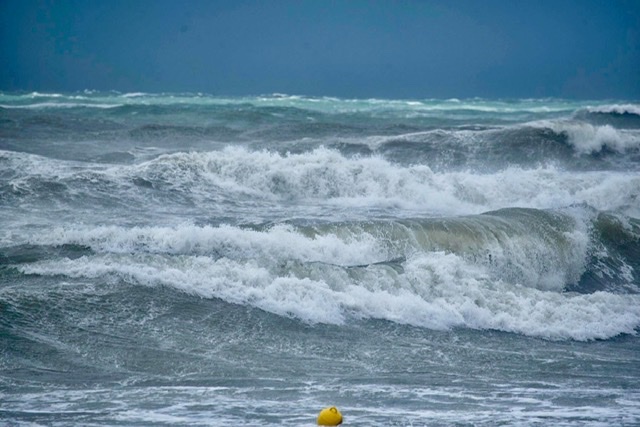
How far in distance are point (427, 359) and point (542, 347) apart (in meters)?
1.47

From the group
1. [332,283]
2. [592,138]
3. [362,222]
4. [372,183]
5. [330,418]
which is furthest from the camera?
[592,138]

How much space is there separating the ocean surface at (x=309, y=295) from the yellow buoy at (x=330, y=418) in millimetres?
939

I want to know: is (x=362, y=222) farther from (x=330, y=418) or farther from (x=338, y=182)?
(x=330, y=418)

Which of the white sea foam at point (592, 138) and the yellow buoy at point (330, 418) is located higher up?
the white sea foam at point (592, 138)

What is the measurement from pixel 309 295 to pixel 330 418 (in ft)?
14.7

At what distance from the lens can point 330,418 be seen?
17.9 feet

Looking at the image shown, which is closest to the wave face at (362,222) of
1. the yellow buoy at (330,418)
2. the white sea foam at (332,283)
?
the white sea foam at (332,283)

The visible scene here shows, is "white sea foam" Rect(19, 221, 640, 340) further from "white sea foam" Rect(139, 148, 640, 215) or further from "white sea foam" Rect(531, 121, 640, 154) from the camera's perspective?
"white sea foam" Rect(531, 121, 640, 154)

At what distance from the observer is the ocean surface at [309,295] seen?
700cm

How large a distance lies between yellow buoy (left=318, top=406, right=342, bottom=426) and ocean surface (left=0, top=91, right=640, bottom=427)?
3.08 feet

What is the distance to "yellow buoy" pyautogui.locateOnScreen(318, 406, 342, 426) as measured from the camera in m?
5.43

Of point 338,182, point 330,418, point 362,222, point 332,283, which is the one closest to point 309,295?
point 332,283

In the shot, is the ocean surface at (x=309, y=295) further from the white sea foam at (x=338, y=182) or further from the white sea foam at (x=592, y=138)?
the white sea foam at (x=592, y=138)

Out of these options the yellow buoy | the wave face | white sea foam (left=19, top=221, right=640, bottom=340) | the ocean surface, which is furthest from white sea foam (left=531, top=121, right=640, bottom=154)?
the yellow buoy
